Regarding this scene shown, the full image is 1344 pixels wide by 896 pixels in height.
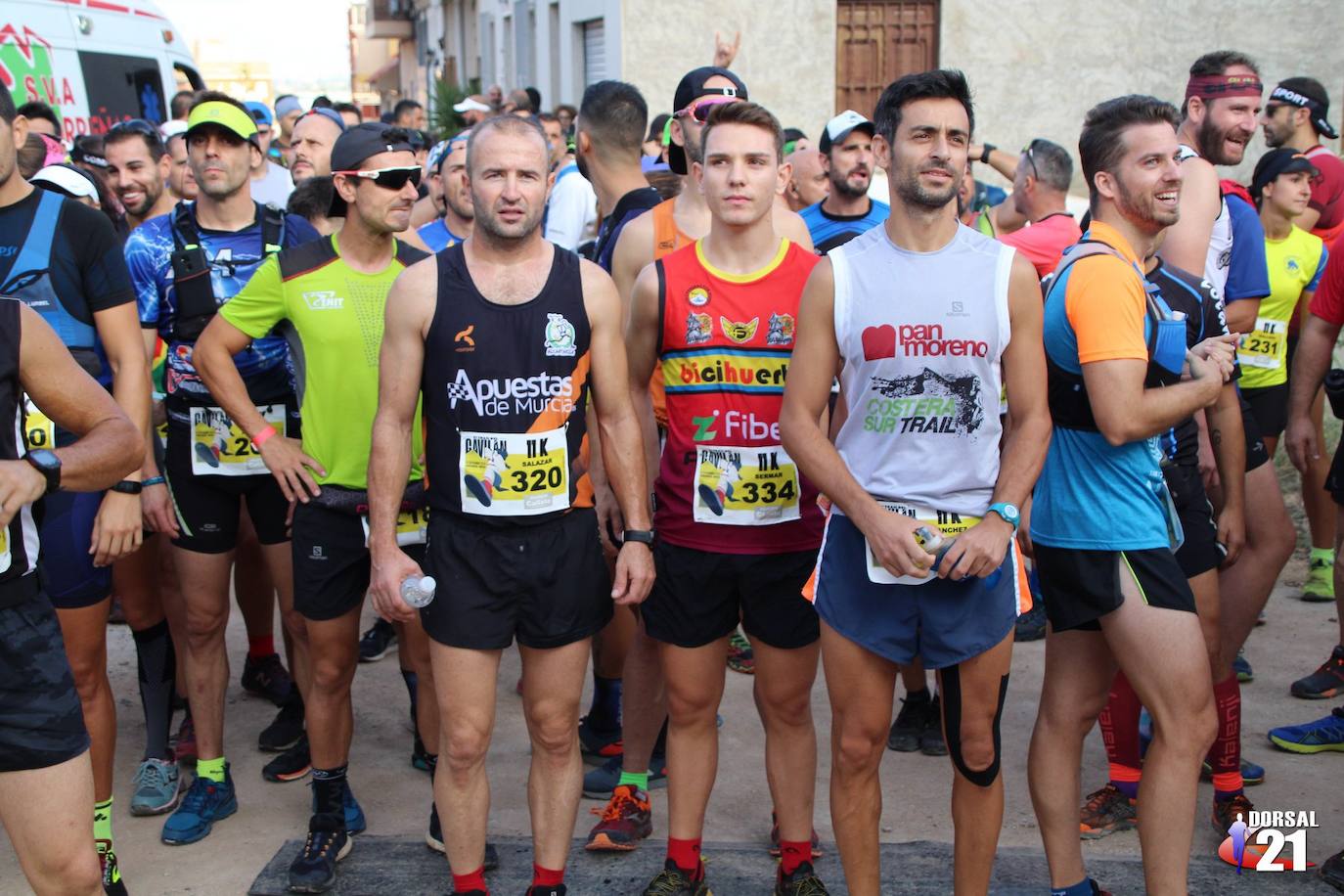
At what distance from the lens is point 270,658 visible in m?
5.73

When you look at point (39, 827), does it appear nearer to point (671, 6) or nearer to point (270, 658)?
point (270, 658)

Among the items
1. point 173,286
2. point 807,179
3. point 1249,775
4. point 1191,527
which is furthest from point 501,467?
point 807,179

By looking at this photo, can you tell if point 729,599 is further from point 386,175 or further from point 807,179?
point 807,179

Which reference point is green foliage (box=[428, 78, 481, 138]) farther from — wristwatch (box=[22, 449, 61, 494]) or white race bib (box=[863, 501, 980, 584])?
wristwatch (box=[22, 449, 61, 494])

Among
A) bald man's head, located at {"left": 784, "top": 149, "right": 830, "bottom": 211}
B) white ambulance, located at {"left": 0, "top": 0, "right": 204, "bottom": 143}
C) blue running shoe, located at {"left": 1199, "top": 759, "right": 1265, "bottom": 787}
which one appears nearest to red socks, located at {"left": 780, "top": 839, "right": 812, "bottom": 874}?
blue running shoe, located at {"left": 1199, "top": 759, "right": 1265, "bottom": 787}

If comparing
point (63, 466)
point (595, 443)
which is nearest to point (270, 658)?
point (595, 443)

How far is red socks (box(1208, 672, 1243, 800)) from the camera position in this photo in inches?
168

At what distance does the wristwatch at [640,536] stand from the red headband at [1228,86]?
9.07 ft

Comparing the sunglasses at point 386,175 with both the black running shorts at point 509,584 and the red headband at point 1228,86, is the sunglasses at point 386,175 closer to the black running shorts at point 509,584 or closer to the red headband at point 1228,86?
the black running shorts at point 509,584

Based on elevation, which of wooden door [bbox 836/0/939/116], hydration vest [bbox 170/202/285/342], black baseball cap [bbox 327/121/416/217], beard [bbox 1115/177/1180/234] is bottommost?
hydration vest [bbox 170/202/285/342]

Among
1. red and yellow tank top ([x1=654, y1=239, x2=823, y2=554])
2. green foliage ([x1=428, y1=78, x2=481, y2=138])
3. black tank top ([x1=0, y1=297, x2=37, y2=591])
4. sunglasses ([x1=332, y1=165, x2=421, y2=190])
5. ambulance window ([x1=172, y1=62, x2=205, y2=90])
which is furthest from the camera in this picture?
green foliage ([x1=428, y1=78, x2=481, y2=138])

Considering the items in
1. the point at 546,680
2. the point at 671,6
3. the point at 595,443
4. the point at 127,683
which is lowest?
the point at 127,683

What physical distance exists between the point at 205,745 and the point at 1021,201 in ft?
14.6

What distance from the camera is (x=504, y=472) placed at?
145 inches
